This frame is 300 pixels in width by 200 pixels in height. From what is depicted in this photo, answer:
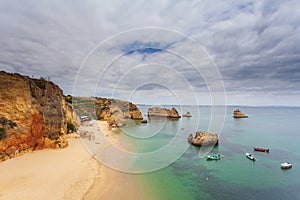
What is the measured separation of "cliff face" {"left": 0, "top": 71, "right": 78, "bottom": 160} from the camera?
55.7 feet

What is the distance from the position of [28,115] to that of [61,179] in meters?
9.09

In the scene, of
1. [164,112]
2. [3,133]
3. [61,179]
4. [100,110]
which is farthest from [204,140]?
[164,112]

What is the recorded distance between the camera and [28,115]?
18.7m

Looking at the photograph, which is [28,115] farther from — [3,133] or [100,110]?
[100,110]

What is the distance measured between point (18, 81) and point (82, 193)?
555 inches

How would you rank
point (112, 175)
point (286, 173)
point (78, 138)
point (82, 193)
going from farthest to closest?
1. point (78, 138)
2. point (286, 173)
3. point (112, 175)
4. point (82, 193)

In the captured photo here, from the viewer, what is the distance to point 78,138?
2809 cm

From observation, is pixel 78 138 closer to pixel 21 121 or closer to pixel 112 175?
pixel 21 121

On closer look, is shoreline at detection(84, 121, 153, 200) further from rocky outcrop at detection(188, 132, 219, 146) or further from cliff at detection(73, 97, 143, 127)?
cliff at detection(73, 97, 143, 127)

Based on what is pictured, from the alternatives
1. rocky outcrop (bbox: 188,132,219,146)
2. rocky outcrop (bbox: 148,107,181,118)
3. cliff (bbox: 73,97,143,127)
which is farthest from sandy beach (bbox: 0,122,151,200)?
rocky outcrop (bbox: 148,107,181,118)

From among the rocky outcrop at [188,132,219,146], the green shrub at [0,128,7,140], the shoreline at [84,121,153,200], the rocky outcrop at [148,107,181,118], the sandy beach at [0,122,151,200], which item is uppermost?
the rocky outcrop at [148,107,181,118]

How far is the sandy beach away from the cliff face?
1.41m

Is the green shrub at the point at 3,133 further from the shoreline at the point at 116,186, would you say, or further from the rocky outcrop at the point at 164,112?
the rocky outcrop at the point at 164,112

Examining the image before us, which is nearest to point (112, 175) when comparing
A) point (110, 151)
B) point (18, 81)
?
point (110, 151)
